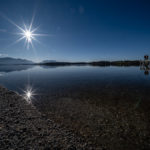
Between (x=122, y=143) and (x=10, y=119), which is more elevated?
(x=10, y=119)

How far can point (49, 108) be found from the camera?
926 cm

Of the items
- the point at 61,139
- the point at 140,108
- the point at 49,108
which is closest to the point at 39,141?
the point at 61,139

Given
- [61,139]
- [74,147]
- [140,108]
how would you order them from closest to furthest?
[74,147] < [61,139] < [140,108]

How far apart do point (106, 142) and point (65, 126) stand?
10.1 feet

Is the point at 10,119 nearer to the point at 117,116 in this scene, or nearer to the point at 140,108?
the point at 117,116

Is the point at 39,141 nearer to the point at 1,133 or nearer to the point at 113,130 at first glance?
the point at 1,133

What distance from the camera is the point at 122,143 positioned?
203 inches

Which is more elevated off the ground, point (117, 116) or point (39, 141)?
point (39, 141)

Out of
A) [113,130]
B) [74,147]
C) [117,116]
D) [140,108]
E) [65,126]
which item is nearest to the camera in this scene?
[74,147]

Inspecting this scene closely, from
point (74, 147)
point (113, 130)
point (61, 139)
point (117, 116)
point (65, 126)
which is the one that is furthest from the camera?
point (117, 116)

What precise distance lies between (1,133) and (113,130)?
708 cm

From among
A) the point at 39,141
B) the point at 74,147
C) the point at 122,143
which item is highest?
the point at 39,141

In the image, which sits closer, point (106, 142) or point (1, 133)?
point (1, 133)

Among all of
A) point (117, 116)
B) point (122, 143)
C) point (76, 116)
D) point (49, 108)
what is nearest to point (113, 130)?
point (122, 143)
